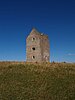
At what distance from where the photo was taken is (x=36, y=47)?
5650 cm

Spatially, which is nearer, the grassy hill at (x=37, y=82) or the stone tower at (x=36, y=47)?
the grassy hill at (x=37, y=82)

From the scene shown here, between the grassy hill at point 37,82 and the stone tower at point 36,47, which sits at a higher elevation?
the stone tower at point 36,47

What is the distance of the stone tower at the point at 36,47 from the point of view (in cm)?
5625

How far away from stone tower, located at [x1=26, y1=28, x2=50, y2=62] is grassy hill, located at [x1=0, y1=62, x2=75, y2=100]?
26.4 m

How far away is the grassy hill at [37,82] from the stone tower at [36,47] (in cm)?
2643

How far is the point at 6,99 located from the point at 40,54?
A: 36.7 meters

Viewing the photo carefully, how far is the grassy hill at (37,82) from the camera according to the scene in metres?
20.2

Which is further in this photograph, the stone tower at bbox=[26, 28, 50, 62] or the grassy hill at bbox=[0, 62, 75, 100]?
the stone tower at bbox=[26, 28, 50, 62]

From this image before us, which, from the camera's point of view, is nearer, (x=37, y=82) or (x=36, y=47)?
(x=37, y=82)

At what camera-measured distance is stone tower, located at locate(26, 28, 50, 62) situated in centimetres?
5625

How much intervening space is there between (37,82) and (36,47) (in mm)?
33556

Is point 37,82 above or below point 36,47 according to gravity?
below

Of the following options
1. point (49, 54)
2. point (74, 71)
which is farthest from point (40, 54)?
point (74, 71)

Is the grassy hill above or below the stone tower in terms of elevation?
below
